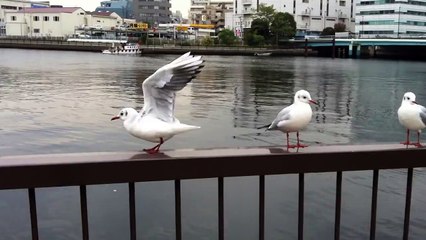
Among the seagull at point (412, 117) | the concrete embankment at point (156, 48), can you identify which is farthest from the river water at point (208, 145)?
the concrete embankment at point (156, 48)

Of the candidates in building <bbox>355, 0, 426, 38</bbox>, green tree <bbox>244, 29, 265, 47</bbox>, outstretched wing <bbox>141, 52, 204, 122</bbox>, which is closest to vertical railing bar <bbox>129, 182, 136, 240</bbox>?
outstretched wing <bbox>141, 52, 204, 122</bbox>

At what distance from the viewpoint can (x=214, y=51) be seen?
8775 cm

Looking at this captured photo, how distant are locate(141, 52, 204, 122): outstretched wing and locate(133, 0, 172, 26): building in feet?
453

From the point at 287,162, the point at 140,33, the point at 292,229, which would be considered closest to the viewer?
the point at 287,162

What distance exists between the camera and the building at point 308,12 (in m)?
112

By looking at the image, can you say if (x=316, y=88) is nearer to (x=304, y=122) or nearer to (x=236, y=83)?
(x=236, y=83)

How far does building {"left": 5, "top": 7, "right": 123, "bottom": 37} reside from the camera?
105750mm

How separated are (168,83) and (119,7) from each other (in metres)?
155

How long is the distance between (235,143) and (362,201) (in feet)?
18.3

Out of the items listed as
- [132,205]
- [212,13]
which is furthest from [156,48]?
[132,205]

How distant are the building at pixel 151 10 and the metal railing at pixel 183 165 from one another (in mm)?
138743

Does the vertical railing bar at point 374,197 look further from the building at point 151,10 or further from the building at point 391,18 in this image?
the building at point 151,10

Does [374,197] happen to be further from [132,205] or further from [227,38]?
[227,38]

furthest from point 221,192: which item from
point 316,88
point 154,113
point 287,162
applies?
point 316,88
